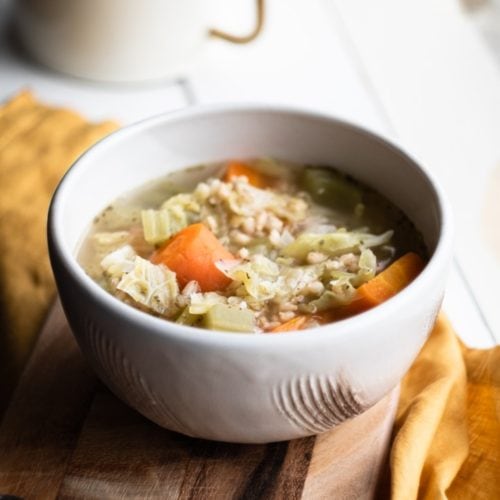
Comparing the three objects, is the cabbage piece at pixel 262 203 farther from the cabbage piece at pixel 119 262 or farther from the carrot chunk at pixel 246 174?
the cabbage piece at pixel 119 262

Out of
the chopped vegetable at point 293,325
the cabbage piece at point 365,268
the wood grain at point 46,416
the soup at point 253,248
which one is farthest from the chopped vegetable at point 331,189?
the wood grain at point 46,416

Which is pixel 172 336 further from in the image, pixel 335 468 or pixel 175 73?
pixel 175 73

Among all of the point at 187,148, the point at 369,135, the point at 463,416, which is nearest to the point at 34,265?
the point at 187,148

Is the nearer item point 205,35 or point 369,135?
point 369,135

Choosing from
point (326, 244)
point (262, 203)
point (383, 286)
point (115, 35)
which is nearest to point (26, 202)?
point (115, 35)

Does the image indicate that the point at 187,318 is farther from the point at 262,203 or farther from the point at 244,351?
the point at 262,203

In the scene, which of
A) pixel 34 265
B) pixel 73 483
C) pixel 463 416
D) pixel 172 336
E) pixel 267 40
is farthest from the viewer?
pixel 267 40
